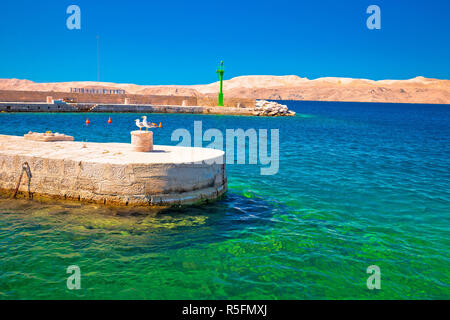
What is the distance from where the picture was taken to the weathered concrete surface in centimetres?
873

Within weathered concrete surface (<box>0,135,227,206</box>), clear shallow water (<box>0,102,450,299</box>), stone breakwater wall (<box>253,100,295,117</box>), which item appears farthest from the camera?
stone breakwater wall (<box>253,100,295,117</box>)

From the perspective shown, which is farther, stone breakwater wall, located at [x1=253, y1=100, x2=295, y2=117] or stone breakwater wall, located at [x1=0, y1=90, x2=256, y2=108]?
stone breakwater wall, located at [x1=253, y1=100, x2=295, y2=117]

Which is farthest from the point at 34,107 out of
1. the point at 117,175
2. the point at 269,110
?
the point at 117,175

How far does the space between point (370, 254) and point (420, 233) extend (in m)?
2.24

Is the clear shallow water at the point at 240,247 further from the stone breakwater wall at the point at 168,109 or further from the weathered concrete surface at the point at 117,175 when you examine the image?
the stone breakwater wall at the point at 168,109

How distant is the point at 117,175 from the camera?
866cm

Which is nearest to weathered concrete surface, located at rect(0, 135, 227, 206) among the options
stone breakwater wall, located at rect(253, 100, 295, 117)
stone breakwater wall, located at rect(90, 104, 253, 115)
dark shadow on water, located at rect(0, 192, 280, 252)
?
dark shadow on water, located at rect(0, 192, 280, 252)

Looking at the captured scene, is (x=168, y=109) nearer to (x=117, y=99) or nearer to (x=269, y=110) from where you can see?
(x=117, y=99)

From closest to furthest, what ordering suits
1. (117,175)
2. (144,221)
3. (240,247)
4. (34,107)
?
1. (240,247)
2. (144,221)
3. (117,175)
4. (34,107)

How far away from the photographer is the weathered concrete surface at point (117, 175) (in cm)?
873

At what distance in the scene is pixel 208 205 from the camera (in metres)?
9.83

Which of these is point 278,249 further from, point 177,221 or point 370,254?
point 177,221

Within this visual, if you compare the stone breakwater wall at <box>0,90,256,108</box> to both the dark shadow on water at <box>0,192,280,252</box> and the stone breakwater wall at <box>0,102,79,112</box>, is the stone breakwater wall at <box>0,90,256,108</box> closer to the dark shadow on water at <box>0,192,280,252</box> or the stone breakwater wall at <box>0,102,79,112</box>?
the stone breakwater wall at <box>0,102,79,112</box>
